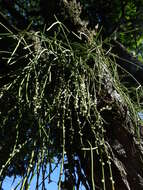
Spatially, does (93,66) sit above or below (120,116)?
above

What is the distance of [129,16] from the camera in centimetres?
181

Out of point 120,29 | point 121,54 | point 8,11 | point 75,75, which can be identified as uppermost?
point 8,11

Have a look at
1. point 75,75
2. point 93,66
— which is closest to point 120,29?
point 93,66

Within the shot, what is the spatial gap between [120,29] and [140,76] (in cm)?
62

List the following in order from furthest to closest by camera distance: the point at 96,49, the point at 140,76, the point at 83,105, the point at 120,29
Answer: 1. the point at 120,29
2. the point at 140,76
3. the point at 96,49
4. the point at 83,105

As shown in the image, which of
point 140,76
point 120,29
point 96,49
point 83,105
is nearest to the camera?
point 83,105

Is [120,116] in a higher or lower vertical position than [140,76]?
lower

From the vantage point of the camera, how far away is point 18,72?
92 cm

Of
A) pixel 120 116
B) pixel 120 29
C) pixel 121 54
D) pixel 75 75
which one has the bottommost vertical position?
pixel 120 116

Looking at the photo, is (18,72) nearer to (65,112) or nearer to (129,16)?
(65,112)

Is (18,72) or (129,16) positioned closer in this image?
(18,72)

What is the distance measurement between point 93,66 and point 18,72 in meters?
0.22

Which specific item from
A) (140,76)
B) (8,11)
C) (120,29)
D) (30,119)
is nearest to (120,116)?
(30,119)

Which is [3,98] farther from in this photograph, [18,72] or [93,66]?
[93,66]
